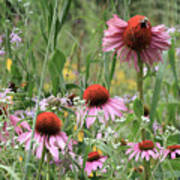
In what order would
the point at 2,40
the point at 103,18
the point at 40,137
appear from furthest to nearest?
the point at 2,40, the point at 103,18, the point at 40,137

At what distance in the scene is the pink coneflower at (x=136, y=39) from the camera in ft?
1.90

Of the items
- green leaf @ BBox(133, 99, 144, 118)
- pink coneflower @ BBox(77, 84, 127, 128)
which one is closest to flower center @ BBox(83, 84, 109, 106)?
pink coneflower @ BBox(77, 84, 127, 128)

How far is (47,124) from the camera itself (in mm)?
578

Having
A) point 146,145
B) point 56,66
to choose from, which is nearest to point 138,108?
point 146,145

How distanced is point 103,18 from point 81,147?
0.30 m

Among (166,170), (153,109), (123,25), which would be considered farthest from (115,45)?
(166,170)

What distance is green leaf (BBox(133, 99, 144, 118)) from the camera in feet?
1.78

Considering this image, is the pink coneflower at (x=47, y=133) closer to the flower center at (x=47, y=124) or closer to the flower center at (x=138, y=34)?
the flower center at (x=47, y=124)

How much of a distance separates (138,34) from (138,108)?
0.14m

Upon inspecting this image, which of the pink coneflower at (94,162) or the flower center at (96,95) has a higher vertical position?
the flower center at (96,95)

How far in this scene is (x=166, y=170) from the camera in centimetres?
62

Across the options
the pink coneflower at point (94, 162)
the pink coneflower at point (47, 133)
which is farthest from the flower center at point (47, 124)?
the pink coneflower at point (94, 162)

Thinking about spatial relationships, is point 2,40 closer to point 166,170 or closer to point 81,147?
point 81,147

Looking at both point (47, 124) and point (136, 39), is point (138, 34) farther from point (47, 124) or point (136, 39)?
point (47, 124)
